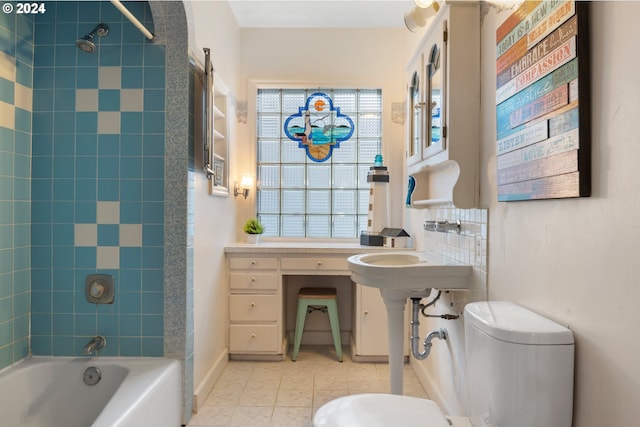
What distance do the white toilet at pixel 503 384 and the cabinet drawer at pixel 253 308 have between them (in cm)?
150

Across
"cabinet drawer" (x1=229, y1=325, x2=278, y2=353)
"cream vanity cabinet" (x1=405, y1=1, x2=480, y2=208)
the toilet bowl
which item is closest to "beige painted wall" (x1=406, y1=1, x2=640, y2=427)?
the toilet bowl

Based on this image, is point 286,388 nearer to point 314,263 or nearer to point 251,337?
point 251,337

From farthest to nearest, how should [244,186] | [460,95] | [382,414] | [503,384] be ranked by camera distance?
[244,186] → [460,95] → [382,414] → [503,384]

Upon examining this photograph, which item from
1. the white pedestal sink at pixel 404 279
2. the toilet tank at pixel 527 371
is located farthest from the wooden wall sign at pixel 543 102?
the white pedestal sink at pixel 404 279

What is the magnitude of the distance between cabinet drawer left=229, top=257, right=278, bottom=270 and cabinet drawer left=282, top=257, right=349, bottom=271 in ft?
0.28

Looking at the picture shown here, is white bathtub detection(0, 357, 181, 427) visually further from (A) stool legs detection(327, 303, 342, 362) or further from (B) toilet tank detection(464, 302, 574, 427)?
(B) toilet tank detection(464, 302, 574, 427)

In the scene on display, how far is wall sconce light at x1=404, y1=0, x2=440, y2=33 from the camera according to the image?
5.90 feet

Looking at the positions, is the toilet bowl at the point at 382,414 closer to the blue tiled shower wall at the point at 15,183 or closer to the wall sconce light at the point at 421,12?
the blue tiled shower wall at the point at 15,183

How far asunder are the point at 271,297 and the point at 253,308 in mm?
150

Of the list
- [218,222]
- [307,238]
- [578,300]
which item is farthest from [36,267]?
[578,300]

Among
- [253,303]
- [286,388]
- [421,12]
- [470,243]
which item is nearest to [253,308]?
[253,303]

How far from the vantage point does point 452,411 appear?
176 cm

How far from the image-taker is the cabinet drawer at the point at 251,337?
102 inches

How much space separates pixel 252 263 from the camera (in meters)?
2.60
